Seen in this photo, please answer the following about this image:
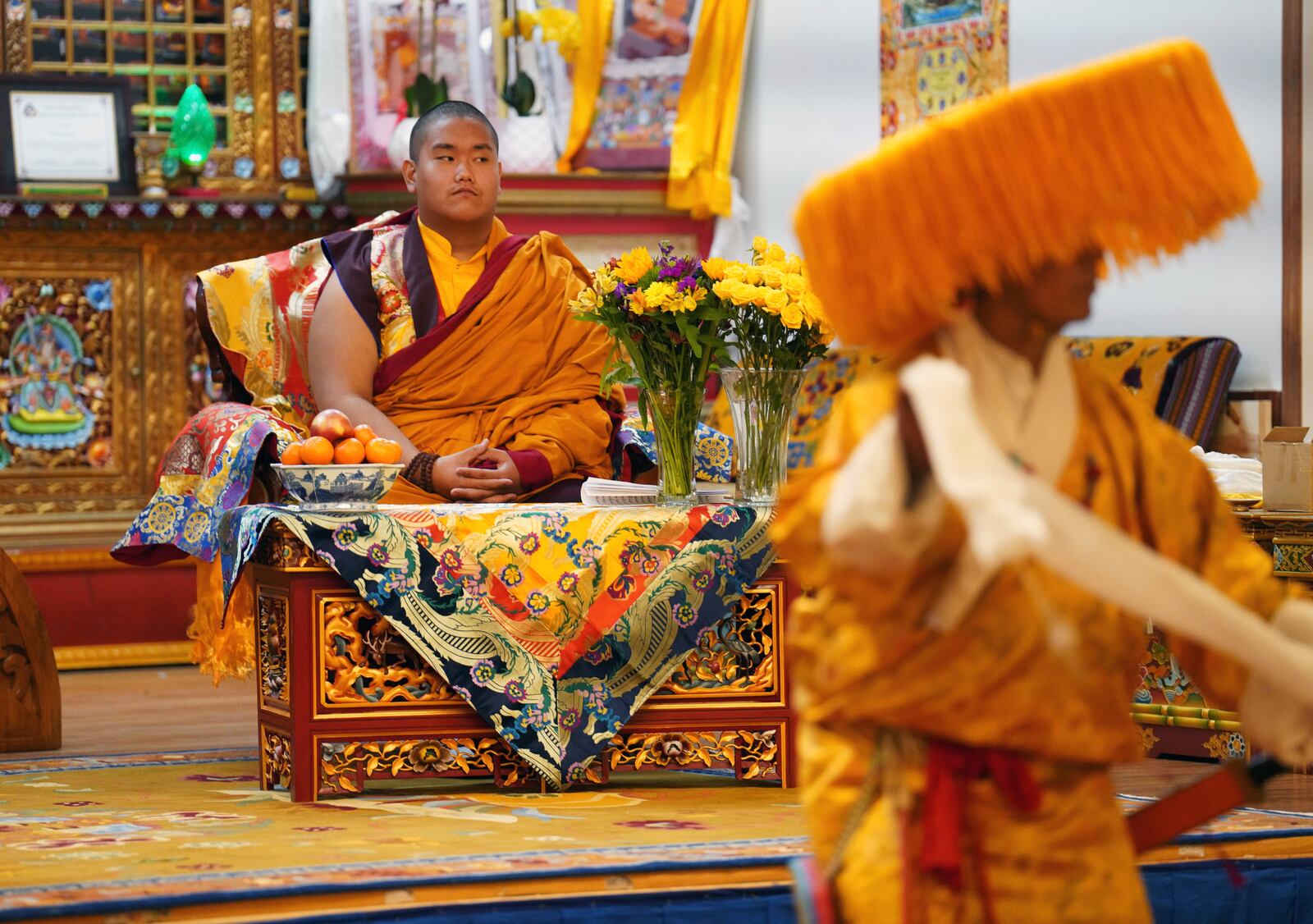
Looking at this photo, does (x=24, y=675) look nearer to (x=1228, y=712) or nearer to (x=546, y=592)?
(x=546, y=592)

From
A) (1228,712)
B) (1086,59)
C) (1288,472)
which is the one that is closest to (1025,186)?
(1288,472)

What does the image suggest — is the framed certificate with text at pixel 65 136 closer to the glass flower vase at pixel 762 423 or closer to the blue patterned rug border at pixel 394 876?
the glass flower vase at pixel 762 423

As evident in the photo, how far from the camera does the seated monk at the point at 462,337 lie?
4266mm

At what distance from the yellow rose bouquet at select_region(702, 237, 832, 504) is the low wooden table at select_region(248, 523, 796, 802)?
0.73 feet

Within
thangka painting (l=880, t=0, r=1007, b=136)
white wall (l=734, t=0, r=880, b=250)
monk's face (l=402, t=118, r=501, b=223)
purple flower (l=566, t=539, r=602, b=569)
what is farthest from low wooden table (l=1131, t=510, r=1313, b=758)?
white wall (l=734, t=0, r=880, b=250)

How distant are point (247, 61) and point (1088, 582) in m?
6.07

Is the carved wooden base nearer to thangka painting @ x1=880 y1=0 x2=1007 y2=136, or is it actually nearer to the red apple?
the red apple

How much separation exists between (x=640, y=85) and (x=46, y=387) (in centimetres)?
251

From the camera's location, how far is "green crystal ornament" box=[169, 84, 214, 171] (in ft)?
22.1

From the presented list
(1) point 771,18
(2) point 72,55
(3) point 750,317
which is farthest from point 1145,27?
(2) point 72,55

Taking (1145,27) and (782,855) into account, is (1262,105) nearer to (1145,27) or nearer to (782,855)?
(1145,27)

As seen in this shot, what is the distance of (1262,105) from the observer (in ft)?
17.7

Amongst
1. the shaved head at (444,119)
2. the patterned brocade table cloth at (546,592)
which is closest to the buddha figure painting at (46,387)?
the shaved head at (444,119)

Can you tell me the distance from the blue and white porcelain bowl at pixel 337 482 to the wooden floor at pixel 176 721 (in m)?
1.19
